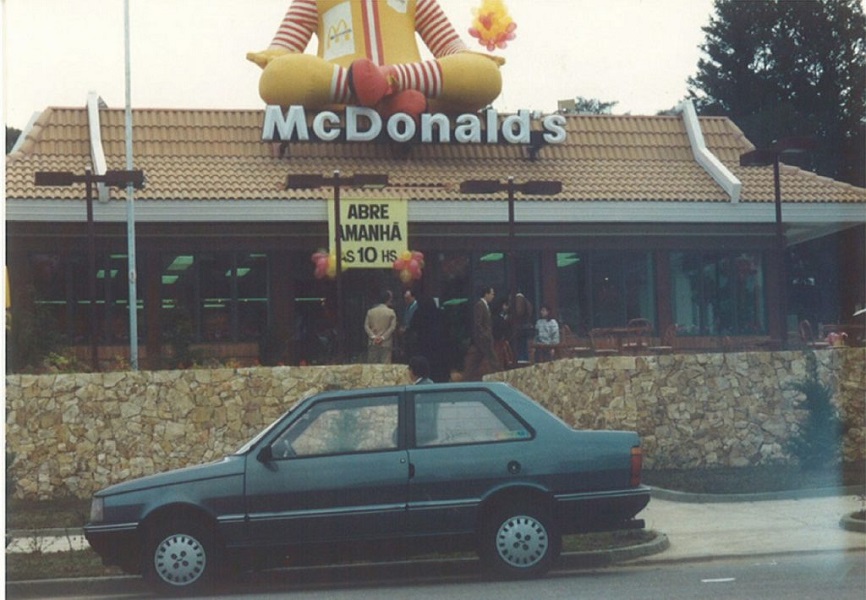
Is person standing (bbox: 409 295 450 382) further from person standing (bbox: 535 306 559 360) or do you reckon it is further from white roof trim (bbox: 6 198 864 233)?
white roof trim (bbox: 6 198 864 233)

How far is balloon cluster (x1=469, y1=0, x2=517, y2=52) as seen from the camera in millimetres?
30359

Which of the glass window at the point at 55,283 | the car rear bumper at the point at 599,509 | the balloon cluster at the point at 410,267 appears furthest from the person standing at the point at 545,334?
the car rear bumper at the point at 599,509

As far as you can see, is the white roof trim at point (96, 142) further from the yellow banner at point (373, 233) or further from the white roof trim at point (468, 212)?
the yellow banner at point (373, 233)

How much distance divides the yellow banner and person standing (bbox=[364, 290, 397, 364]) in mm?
1148

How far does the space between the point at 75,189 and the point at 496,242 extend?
8446 mm

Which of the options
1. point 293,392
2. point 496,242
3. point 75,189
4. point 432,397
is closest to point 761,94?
point 496,242

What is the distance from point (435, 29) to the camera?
31578 mm

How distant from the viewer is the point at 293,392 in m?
18.5

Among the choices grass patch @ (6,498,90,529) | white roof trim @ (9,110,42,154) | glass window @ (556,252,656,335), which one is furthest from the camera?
glass window @ (556,252,656,335)

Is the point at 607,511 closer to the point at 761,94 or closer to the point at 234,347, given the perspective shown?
the point at 234,347

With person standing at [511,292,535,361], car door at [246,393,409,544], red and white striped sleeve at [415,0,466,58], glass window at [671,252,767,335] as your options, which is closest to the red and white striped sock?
red and white striped sleeve at [415,0,466,58]

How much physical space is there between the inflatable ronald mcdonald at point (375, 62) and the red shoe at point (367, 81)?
2cm

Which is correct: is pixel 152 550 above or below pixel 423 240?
below

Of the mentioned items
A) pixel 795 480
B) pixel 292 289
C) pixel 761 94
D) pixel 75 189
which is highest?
pixel 761 94
